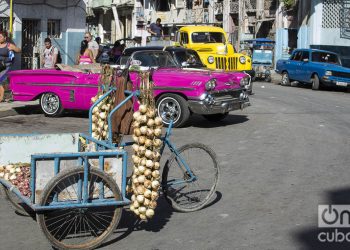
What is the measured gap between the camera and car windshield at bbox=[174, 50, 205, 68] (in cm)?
1468

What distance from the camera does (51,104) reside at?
14.0m

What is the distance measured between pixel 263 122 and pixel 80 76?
4.17m

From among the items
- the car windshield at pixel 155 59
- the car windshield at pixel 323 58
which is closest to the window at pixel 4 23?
the car windshield at pixel 155 59

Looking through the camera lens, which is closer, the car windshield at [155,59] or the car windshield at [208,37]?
the car windshield at [155,59]

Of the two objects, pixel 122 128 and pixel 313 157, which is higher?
pixel 122 128

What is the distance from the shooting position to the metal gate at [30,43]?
21359 mm

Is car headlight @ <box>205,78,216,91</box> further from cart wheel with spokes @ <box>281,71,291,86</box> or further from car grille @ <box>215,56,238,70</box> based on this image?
cart wheel with spokes @ <box>281,71,291,86</box>

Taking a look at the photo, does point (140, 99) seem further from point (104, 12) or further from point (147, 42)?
point (104, 12)

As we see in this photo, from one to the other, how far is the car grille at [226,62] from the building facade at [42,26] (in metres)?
6.04

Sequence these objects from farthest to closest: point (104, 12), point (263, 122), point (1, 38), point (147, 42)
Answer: point (104, 12), point (147, 42), point (1, 38), point (263, 122)

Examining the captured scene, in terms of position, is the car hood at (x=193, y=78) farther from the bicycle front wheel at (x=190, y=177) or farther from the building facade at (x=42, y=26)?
the building facade at (x=42, y=26)

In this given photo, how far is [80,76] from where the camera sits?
43.9ft

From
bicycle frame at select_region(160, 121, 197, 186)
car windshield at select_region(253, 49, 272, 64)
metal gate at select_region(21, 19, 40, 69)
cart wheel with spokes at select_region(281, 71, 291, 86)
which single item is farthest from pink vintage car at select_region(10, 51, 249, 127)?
car windshield at select_region(253, 49, 272, 64)

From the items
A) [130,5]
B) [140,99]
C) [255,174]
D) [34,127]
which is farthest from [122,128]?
[130,5]
